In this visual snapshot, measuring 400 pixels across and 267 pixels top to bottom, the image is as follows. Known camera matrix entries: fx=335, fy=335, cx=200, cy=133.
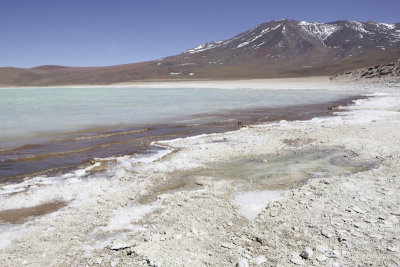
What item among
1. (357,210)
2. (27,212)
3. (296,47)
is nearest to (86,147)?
(27,212)

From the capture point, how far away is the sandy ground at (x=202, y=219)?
3.15m

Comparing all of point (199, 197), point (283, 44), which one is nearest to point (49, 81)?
point (283, 44)

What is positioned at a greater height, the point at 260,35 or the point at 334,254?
the point at 260,35

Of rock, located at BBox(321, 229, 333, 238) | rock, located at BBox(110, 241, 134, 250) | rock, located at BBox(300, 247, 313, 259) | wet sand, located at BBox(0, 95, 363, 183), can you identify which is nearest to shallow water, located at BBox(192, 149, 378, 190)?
rock, located at BBox(321, 229, 333, 238)

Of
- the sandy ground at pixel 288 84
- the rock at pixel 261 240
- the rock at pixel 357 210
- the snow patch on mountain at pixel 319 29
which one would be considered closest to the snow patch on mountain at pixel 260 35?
the snow patch on mountain at pixel 319 29

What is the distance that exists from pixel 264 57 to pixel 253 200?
10995 centimetres

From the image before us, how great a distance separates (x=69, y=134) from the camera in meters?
10.3

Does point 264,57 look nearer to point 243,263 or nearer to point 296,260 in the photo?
point 296,260

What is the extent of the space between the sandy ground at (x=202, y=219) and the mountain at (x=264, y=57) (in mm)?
68435

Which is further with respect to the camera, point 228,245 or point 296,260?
point 228,245

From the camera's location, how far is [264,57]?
109 meters

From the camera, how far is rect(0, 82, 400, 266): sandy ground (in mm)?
3150

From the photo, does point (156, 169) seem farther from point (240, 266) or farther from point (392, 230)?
point (392, 230)

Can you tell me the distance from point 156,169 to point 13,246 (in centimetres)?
290
